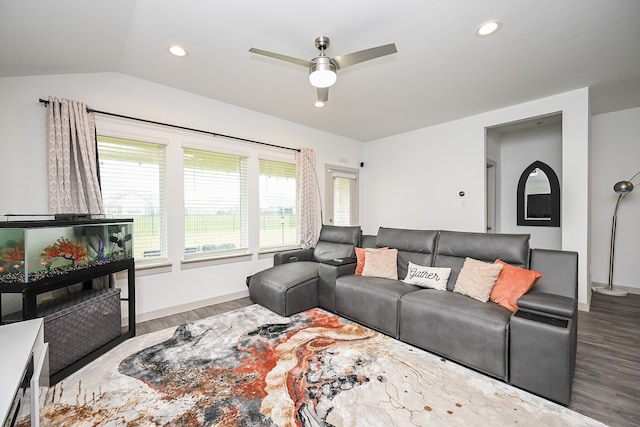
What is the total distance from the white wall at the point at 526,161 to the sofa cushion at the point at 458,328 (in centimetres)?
356

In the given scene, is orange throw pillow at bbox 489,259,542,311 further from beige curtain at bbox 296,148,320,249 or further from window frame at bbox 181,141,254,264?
window frame at bbox 181,141,254,264

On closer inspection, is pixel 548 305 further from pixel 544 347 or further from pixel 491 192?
pixel 491 192

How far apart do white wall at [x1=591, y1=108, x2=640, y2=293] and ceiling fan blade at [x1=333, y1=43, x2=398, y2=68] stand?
4659mm

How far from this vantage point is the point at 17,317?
196 centimetres

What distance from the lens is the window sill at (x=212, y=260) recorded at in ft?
11.0

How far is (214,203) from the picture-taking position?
3.65 metres

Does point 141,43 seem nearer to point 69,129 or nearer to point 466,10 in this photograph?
point 69,129

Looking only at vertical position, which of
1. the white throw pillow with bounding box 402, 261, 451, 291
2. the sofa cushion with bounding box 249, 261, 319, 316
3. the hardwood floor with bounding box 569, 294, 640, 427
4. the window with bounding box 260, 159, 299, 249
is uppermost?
the window with bounding box 260, 159, 299, 249

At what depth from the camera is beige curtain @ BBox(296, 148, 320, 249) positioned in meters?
4.47

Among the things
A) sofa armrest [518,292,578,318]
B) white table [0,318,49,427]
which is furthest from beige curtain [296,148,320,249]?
white table [0,318,49,427]

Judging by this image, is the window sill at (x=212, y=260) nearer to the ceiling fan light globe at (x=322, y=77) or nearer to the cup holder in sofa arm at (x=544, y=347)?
the ceiling fan light globe at (x=322, y=77)

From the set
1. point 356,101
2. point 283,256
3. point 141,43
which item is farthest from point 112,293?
point 356,101

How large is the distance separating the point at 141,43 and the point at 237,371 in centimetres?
293

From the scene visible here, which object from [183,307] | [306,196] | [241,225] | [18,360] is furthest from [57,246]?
[306,196]
